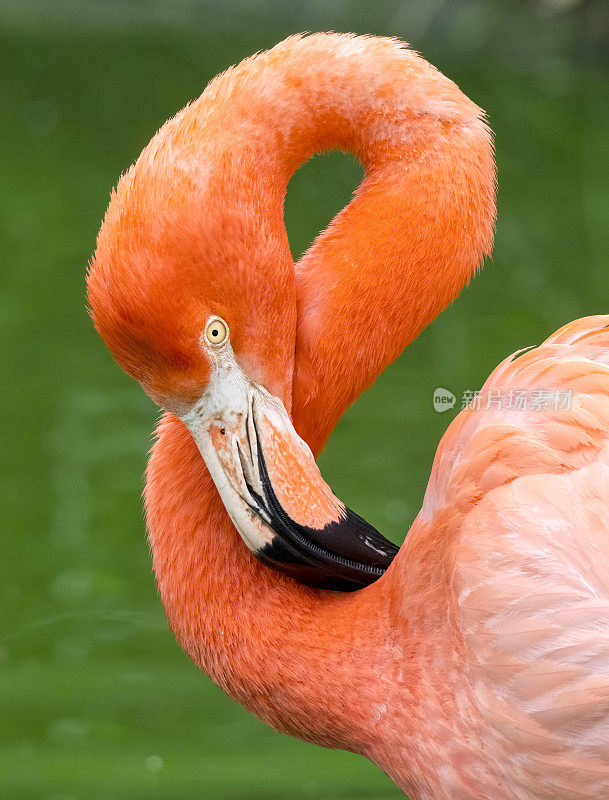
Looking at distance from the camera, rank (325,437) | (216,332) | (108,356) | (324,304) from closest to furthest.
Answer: (216,332), (324,304), (325,437), (108,356)

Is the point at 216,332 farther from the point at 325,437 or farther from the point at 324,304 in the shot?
the point at 325,437

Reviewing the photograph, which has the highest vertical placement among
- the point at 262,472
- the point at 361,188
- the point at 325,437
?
the point at 361,188

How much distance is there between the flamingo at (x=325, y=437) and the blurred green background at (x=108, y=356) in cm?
117

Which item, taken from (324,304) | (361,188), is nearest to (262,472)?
(324,304)

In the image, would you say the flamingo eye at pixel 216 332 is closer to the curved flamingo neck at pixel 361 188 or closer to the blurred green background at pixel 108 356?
the curved flamingo neck at pixel 361 188

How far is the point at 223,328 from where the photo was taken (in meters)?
1.79

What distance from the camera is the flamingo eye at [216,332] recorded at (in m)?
1.77

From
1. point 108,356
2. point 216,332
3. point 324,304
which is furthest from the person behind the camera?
point 108,356

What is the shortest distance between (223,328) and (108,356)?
10.6 feet

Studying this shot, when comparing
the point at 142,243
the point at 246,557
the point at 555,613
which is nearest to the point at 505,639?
the point at 555,613

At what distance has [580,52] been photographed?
26.6ft

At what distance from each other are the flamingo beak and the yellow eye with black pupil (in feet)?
0.11

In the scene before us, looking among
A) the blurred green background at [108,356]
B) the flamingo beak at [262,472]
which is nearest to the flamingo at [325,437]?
the flamingo beak at [262,472]

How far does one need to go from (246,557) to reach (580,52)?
718 centimetres
